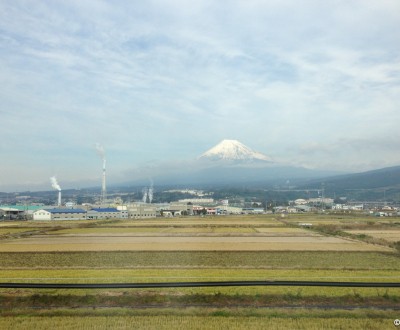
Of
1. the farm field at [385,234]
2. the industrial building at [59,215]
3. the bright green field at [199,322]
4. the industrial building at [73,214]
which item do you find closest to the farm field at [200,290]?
the bright green field at [199,322]

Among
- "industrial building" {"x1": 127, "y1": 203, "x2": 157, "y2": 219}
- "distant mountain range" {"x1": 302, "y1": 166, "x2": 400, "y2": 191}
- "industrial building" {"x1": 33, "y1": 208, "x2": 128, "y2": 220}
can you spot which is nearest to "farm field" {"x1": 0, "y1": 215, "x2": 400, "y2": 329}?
"industrial building" {"x1": 33, "y1": 208, "x2": 128, "y2": 220}

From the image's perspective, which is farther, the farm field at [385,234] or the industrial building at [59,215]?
the industrial building at [59,215]

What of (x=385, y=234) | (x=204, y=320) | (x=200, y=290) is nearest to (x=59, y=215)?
Answer: (x=385, y=234)

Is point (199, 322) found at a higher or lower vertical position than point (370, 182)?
lower

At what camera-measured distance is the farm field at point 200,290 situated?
6625mm

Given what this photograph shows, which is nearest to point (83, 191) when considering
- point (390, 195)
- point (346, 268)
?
point (390, 195)

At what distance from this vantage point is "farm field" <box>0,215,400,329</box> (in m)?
6.62

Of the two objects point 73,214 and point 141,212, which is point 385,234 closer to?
point 73,214

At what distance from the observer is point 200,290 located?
8.40 m

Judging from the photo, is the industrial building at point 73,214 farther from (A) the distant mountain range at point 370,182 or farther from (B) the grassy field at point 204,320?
(A) the distant mountain range at point 370,182

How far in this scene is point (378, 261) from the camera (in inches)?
517

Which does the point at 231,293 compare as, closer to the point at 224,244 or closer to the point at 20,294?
the point at 20,294

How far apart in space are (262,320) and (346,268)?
5935 millimetres

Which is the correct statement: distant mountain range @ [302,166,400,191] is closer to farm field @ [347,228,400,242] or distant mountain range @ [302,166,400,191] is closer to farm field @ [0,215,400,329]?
farm field @ [347,228,400,242]
